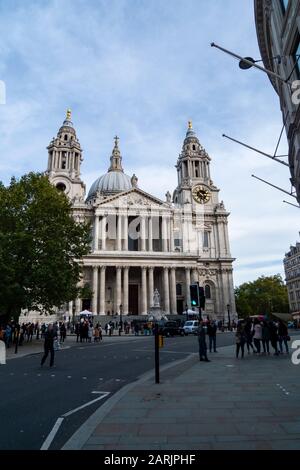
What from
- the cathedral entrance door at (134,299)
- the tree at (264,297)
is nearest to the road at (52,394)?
the cathedral entrance door at (134,299)

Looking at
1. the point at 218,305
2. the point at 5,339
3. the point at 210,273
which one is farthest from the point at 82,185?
the point at 5,339

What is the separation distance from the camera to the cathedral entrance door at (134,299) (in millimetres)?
58906

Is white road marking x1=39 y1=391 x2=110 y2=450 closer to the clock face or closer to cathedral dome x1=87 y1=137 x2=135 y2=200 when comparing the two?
the clock face

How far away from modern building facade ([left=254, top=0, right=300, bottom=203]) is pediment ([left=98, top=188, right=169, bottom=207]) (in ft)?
138

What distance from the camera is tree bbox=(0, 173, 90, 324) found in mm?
25922

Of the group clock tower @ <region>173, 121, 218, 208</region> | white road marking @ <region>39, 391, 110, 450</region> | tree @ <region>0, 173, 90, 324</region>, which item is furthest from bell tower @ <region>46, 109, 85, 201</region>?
white road marking @ <region>39, 391, 110, 450</region>

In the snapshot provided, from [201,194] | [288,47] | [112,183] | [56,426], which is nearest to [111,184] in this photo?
[112,183]

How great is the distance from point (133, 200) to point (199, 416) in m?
56.6

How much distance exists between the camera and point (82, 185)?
65.0 m

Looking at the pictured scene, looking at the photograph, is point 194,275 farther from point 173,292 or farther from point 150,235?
point 150,235

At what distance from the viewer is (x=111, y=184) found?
244 ft

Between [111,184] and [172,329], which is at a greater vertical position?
[111,184]
